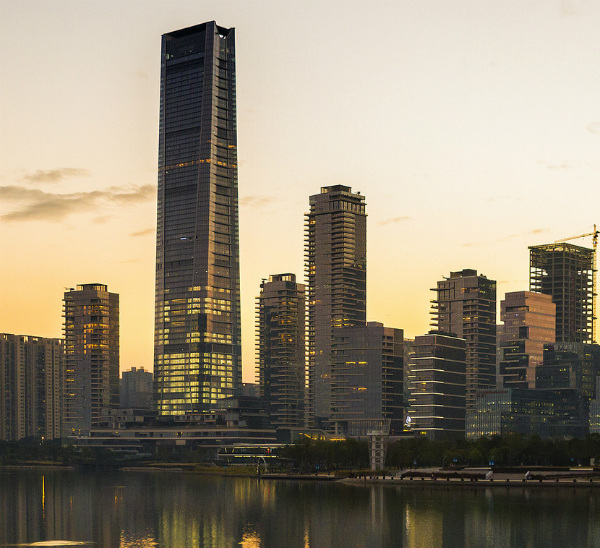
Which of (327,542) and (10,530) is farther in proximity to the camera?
(10,530)

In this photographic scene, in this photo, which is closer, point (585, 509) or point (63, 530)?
point (63, 530)

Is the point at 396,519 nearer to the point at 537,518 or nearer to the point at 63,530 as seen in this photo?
the point at 537,518

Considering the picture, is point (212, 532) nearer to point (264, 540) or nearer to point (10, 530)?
point (264, 540)

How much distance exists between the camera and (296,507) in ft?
631

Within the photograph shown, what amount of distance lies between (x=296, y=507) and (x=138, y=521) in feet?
103

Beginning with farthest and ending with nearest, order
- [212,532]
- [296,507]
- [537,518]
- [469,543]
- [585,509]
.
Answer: [296,507] < [585,509] < [537,518] < [212,532] < [469,543]

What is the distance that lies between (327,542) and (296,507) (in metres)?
51.3

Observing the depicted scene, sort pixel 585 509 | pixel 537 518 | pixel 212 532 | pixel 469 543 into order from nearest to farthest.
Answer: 1. pixel 469 543
2. pixel 212 532
3. pixel 537 518
4. pixel 585 509

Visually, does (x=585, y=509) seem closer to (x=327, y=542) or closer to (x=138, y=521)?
(x=327, y=542)

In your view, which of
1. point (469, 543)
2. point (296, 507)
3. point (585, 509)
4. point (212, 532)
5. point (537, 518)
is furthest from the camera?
point (296, 507)

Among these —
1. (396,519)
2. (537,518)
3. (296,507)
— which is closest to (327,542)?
(396,519)

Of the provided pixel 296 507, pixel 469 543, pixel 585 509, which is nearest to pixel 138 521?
pixel 296 507

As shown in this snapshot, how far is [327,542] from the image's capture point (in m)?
142

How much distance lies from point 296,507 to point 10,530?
51648 mm
